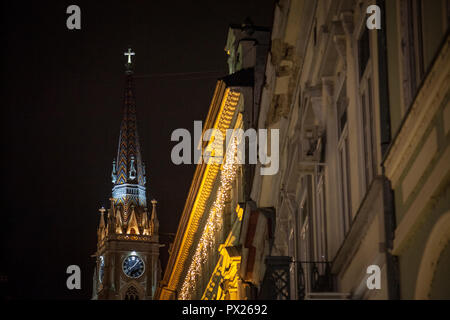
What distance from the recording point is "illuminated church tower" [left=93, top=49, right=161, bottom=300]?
535 ft

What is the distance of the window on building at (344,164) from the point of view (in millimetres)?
16031

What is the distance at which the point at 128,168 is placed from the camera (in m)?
178

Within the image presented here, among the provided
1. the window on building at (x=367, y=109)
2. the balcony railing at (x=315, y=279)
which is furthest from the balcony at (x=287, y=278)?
the window on building at (x=367, y=109)

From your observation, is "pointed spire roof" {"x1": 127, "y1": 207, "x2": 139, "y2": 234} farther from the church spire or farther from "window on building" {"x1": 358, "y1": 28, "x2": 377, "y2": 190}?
"window on building" {"x1": 358, "y1": 28, "x2": 377, "y2": 190}

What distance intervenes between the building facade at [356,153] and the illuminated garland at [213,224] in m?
13.0

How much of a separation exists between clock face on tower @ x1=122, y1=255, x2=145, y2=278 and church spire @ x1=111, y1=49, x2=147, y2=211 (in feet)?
24.0

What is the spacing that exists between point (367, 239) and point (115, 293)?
151 meters

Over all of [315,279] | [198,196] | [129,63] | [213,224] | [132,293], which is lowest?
[315,279]

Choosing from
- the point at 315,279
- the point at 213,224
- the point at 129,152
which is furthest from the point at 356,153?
the point at 129,152

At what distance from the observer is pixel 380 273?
1284 centimetres

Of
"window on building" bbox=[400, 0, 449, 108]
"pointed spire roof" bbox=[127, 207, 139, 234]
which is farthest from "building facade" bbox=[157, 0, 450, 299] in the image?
"pointed spire roof" bbox=[127, 207, 139, 234]

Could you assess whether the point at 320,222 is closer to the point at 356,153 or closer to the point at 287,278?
the point at 287,278

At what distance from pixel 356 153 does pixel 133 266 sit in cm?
15353
